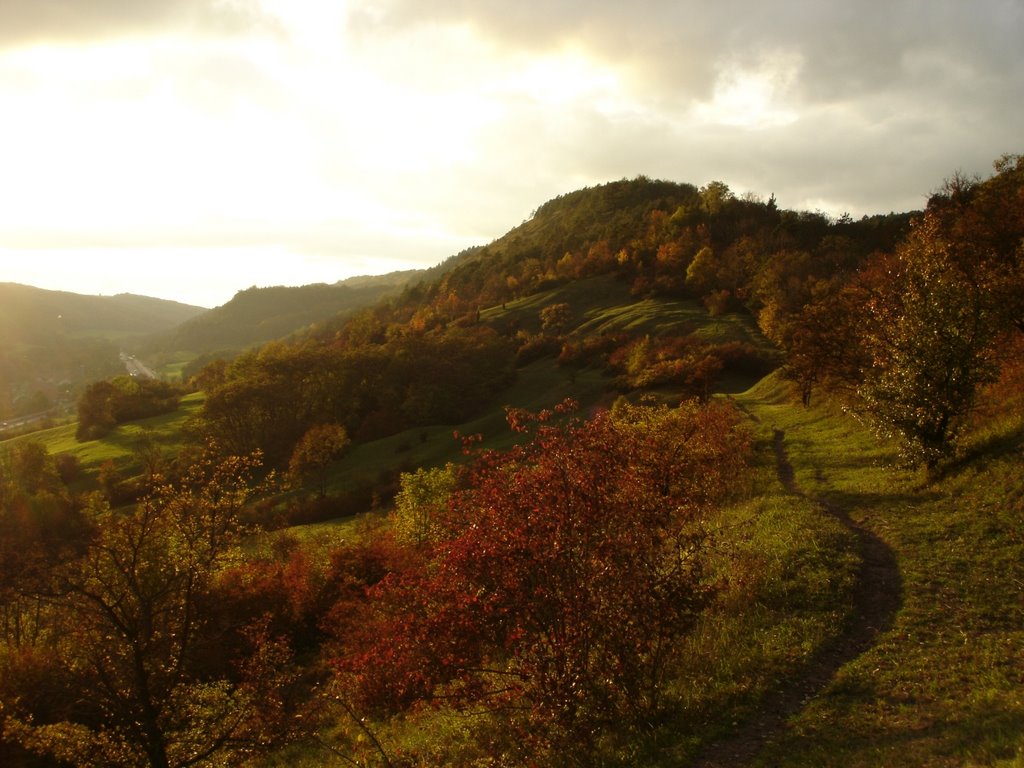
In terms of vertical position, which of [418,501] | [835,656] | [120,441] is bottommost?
[120,441]

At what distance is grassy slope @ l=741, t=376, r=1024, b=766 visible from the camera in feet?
34.5

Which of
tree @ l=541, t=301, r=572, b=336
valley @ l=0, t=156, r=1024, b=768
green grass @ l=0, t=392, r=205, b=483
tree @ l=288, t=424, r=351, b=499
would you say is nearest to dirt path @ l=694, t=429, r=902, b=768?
valley @ l=0, t=156, r=1024, b=768

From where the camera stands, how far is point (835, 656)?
14242 mm

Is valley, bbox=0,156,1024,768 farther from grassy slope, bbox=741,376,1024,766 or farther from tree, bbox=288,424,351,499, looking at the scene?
tree, bbox=288,424,351,499

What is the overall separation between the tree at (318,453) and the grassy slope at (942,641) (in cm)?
5689

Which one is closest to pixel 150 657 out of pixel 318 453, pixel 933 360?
pixel 933 360

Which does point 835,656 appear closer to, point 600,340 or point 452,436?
point 452,436

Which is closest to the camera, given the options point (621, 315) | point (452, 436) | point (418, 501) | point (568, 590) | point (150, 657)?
point (568, 590)

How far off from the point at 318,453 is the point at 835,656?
214 feet

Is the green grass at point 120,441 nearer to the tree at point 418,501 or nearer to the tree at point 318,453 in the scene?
the tree at point 318,453

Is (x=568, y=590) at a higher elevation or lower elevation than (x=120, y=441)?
higher

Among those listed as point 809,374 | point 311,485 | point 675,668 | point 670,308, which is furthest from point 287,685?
point 670,308

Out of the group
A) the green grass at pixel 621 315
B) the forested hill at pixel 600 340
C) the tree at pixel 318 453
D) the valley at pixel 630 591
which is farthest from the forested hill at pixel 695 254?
the tree at pixel 318 453

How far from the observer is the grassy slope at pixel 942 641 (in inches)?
414
